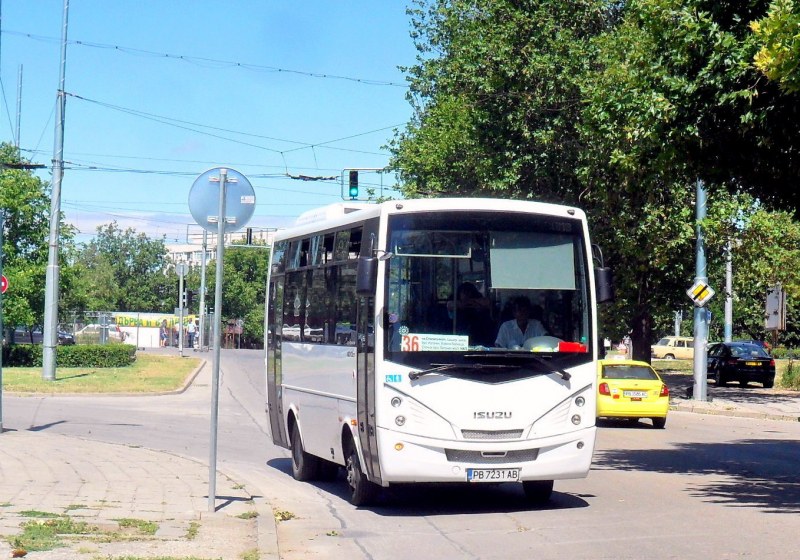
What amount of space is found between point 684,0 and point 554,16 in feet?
67.1

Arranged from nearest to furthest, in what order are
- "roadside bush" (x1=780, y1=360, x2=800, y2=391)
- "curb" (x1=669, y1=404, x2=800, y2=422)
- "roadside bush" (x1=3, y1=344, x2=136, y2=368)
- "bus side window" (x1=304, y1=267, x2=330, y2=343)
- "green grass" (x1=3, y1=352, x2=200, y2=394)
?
"bus side window" (x1=304, y1=267, x2=330, y2=343), "curb" (x1=669, y1=404, x2=800, y2=422), "green grass" (x1=3, y1=352, x2=200, y2=394), "roadside bush" (x1=780, y1=360, x2=800, y2=391), "roadside bush" (x1=3, y1=344, x2=136, y2=368)

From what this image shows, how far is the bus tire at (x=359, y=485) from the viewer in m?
12.1

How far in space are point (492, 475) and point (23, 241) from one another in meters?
44.4

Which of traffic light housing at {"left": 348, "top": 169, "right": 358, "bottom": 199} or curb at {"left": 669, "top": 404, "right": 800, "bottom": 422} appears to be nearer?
curb at {"left": 669, "top": 404, "right": 800, "bottom": 422}

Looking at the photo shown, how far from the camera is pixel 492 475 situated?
11.4m

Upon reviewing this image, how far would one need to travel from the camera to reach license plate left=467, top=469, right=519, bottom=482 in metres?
11.4

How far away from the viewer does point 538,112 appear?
1340 inches

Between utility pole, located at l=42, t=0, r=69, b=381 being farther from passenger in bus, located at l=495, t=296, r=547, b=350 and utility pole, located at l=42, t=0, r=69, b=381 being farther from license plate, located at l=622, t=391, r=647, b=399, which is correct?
passenger in bus, located at l=495, t=296, r=547, b=350

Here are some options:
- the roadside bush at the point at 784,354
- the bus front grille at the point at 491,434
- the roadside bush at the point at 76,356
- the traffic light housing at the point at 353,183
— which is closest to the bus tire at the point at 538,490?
the bus front grille at the point at 491,434

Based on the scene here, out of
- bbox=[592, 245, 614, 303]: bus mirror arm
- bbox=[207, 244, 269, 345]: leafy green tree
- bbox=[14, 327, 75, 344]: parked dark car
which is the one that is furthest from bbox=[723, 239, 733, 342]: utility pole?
bbox=[207, 244, 269, 345]: leafy green tree

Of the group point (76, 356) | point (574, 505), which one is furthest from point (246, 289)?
point (574, 505)

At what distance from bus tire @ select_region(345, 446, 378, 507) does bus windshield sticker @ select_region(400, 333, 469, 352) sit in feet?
4.72

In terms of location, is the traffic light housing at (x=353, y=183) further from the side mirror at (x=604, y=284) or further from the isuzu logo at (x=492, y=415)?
the isuzu logo at (x=492, y=415)

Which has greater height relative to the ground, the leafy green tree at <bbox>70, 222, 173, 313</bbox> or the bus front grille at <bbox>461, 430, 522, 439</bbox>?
the leafy green tree at <bbox>70, 222, 173, 313</bbox>
